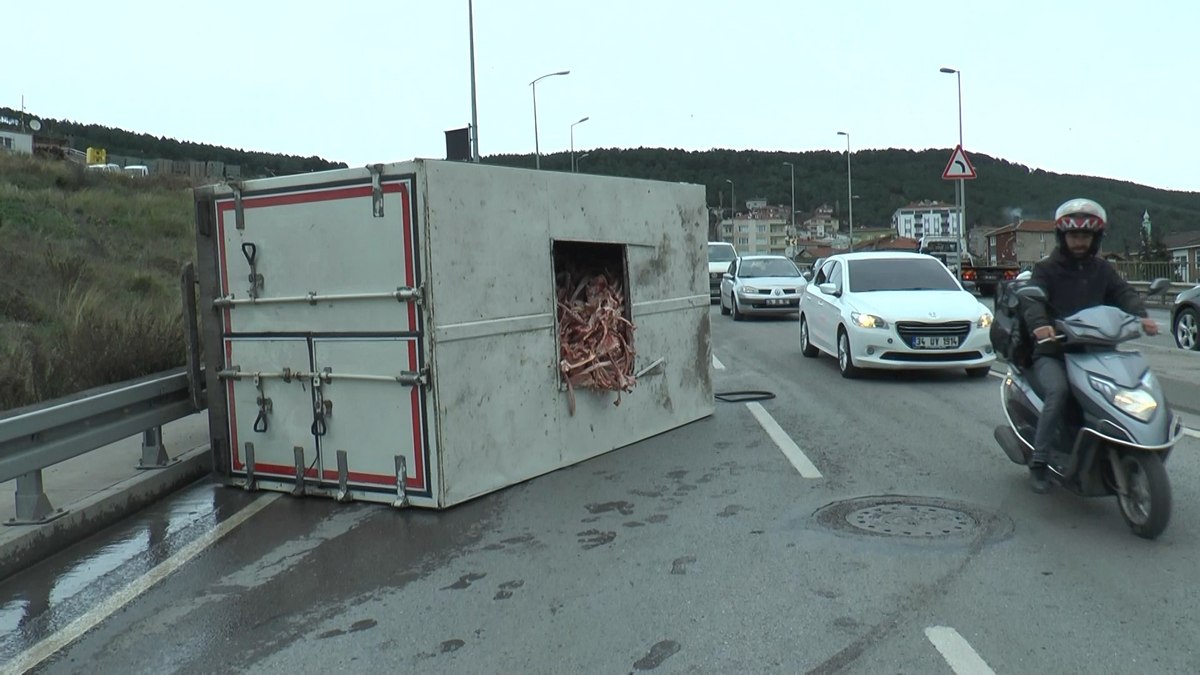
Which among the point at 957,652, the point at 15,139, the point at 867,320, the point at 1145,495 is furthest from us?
the point at 15,139

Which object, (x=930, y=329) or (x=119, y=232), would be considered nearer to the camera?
(x=930, y=329)

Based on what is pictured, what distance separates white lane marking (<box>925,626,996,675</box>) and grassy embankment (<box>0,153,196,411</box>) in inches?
381

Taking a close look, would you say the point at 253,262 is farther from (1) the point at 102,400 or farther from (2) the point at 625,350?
(2) the point at 625,350

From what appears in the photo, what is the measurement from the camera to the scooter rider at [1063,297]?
639 centimetres

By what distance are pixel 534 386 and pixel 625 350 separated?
55.6 inches

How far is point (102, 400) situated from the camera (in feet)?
24.3

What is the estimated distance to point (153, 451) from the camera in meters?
8.35

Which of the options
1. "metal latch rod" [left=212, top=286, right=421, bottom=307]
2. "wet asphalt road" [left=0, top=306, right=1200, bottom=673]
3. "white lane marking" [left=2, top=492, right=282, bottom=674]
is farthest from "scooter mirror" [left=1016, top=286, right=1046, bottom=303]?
"white lane marking" [left=2, top=492, right=282, bottom=674]

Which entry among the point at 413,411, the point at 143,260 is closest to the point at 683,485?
the point at 413,411

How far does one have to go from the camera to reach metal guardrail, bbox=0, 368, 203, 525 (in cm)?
644

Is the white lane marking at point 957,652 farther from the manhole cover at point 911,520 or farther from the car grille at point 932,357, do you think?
the car grille at point 932,357

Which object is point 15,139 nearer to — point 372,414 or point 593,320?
point 593,320

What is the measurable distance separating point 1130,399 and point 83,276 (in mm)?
19512

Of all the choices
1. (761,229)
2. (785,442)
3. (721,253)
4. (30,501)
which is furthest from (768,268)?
(761,229)
